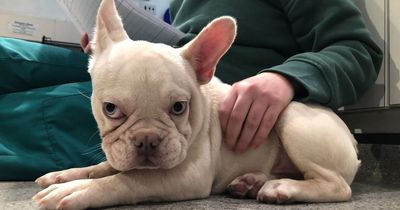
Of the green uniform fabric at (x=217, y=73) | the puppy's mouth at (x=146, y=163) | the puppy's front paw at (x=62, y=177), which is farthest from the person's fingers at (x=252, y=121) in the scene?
the puppy's front paw at (x=62, y=177)

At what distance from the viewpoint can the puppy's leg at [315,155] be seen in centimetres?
93

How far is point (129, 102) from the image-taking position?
2.66 feet

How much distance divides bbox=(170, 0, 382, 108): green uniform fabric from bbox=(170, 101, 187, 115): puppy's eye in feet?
0.92

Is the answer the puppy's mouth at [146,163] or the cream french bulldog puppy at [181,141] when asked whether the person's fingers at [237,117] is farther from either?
the puppy's mouth at [146,163]

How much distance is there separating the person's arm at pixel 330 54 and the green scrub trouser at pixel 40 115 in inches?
21.2

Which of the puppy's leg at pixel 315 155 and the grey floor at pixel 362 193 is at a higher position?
the puppy's leg at pixel 315 155

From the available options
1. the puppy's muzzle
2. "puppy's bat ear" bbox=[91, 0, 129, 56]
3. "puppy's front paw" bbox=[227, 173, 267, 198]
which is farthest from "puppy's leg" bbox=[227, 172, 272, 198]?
"puppy's bat ear" bbox=[91, 0, 129, 56]

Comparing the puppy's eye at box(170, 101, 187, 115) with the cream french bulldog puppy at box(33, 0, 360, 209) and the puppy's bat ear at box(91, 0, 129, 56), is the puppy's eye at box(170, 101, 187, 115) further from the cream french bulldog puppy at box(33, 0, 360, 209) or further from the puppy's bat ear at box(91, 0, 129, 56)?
the puppy's bat ear at box(91, 0, 129, 56)

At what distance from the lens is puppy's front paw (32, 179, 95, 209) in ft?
2.54

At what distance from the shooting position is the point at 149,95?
813 mm

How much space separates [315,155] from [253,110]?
16 centimetres

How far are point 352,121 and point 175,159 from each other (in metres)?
0.75

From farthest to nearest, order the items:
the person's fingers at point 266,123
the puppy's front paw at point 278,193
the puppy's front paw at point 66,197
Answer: the person's fingers at point 266,123, the puppy's front paw at point 278,193, the puppy's front paw at point 66,197

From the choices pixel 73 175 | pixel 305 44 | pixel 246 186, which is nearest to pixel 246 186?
pixel 246 186
